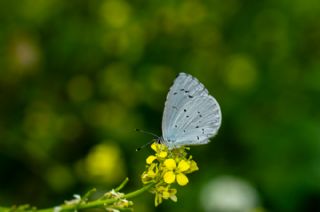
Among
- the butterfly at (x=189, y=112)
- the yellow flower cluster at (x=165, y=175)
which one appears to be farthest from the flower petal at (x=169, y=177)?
the butterfly at (x=189, y=112)

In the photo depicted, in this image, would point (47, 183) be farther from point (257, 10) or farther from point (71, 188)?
point (257, 10)

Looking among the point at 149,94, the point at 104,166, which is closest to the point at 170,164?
the point at 104,166

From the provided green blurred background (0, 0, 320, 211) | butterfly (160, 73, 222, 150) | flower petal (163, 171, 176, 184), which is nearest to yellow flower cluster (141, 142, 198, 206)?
flower petal (163, 171, 176, 184)

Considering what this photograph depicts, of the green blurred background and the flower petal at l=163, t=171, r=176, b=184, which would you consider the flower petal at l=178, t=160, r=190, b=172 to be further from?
the green blurred background

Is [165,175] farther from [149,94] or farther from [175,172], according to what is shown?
[149,94]

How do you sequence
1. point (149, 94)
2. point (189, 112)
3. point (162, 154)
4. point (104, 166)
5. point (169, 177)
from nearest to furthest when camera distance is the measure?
point (169, 177) < point (162, 154) < point (189, 112) < point (104, 166) < point (149, 94)

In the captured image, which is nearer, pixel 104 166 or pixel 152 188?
pixel 152 188
